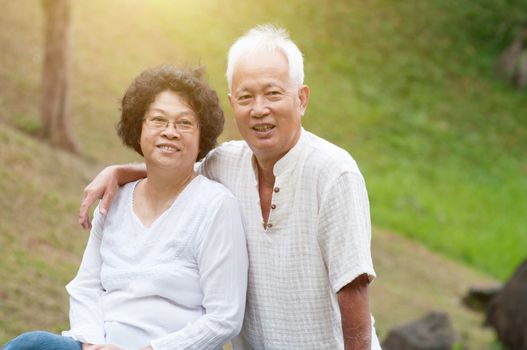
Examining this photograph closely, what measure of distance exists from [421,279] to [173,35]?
7566mm

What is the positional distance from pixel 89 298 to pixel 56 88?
7.94m

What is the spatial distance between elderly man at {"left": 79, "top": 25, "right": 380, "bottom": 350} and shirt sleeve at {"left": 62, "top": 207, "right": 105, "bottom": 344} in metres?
0.52

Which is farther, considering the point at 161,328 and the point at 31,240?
the point at 31,240

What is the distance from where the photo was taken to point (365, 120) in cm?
1714

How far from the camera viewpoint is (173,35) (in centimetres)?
1684

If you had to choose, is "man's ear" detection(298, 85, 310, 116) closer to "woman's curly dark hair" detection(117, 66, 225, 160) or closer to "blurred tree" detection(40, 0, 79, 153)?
"woman's curly dark hair" detection(117, 66, 225, 160)

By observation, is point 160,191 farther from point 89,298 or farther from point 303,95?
point 303,95

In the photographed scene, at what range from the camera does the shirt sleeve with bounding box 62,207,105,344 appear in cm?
317

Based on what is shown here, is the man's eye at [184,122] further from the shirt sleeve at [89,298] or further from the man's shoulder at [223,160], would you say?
the shirt sleeve at [89,298]

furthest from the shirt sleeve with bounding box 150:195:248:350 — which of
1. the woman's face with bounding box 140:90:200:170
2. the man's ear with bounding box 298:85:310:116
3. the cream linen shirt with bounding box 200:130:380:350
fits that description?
the man's ear with bounding box 298:85:310:116

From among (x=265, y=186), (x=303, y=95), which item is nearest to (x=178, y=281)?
(x=265, y=186)

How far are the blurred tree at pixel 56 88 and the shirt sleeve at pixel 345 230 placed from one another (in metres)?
8.18

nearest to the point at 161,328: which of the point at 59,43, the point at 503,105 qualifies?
the point at 59,43

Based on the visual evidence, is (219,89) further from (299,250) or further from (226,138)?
(299,250)
